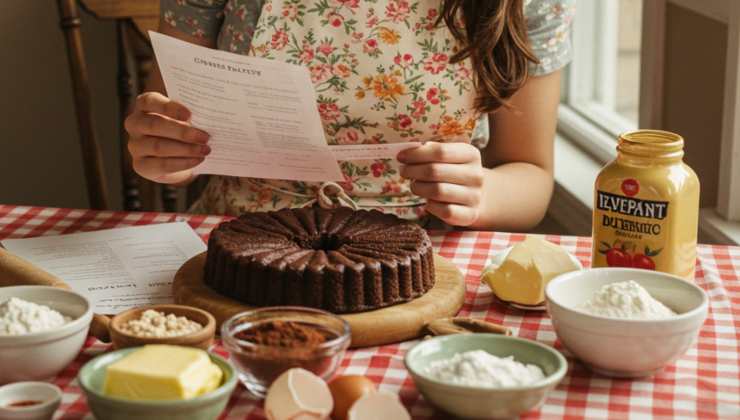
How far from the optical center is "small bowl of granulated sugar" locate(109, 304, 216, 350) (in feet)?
3.70

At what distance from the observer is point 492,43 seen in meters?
1.75

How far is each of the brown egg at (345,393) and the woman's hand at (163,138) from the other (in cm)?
62

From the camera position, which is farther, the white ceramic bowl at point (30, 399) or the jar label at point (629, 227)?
the jar label at point (629, 227)

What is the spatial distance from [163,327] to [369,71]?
781 mm

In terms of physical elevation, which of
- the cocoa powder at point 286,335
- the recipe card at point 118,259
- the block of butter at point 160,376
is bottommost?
the recipe card at point 118,259

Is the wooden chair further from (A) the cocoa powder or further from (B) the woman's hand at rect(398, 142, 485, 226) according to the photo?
(A) the cocoa powder

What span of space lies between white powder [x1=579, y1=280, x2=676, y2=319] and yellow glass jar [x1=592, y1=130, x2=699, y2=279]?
0.13 m

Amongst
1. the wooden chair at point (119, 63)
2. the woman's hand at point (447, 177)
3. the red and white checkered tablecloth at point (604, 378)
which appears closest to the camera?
the red and white checkered tablecloth at point (604, 378)

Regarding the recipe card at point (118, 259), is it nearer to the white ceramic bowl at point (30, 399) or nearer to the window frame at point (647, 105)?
the white ceramic bowl at point (30, 399)

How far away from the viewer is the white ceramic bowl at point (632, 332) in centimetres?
111

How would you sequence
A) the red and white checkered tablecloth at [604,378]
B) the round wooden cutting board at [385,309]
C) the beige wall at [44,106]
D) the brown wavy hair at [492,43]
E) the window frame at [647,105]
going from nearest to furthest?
the red and white checkered tablecloth at [604,378]
the round wooden cutting board at [385,309]
the brown wavy hair at [492,43]
the window frame at [647,105]
the beige wall at [44,106]

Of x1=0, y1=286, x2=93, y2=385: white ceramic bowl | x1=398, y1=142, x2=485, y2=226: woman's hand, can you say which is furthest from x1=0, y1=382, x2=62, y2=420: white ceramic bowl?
x1=398, y1=142, x2=485, y2=226: woman's hand

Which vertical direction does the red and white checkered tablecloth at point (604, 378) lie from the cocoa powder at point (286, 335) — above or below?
below

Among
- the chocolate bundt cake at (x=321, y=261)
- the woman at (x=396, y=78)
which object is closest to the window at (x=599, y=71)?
the woman at (x=396, y=78)
